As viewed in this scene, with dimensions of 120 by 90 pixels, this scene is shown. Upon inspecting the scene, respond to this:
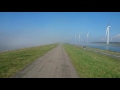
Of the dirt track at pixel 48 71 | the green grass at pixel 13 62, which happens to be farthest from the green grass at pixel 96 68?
the green grass at pixel 13 62

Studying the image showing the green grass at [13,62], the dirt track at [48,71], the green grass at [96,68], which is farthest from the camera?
the green grass at [96,68]

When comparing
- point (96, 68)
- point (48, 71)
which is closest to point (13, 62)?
point (48, 71)

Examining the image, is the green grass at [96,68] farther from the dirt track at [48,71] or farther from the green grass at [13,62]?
the green grass at [13,62]

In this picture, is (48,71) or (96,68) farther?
(96,68)

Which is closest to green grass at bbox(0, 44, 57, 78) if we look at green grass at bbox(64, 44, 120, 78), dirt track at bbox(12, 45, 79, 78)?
dirt track at bbox(12, 45, 79, 78)

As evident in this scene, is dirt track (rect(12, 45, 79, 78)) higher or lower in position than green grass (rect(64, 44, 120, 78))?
higher

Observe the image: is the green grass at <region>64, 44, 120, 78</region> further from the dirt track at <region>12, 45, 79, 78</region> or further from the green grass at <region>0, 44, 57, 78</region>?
the green grass at <region>0, 44, 57, 78</region>

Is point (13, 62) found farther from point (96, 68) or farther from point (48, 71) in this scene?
point (96, 68)
